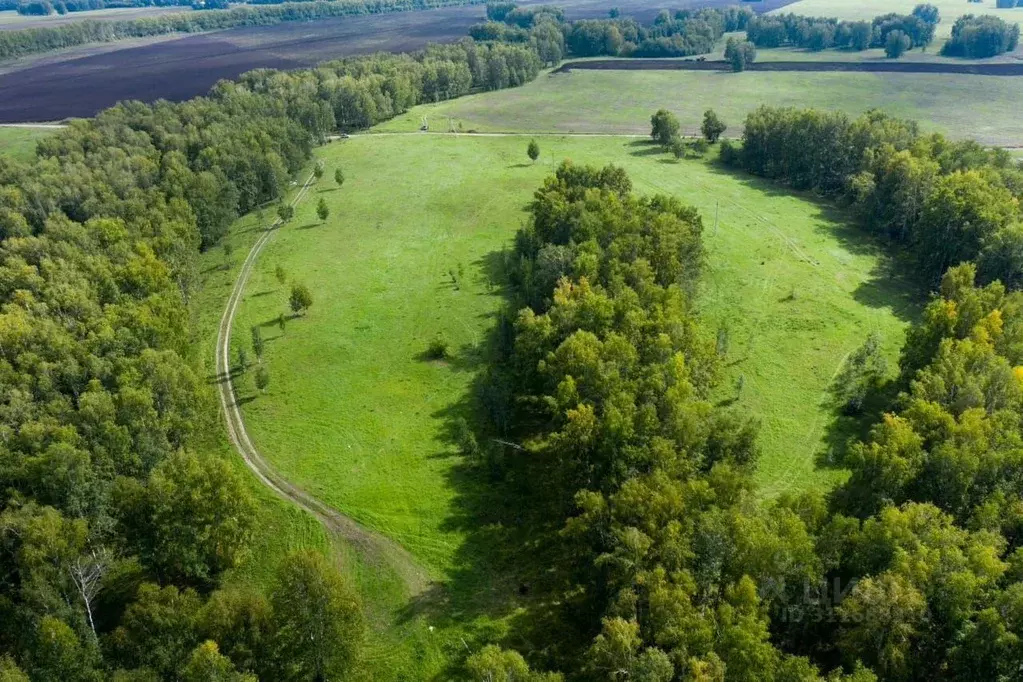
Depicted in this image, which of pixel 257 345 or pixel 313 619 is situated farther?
pixel 257 345

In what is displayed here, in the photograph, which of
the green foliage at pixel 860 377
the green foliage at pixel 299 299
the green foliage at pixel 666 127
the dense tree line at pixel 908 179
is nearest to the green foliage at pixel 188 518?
the green foliage at pixel 299 299

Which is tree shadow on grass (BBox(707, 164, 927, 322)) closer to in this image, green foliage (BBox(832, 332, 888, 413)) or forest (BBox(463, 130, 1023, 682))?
forest (BBox(463, 130, 1023, 682))

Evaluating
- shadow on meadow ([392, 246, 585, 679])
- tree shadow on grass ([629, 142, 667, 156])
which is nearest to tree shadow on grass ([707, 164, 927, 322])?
tree shadow on grass ([629, 142, 667, 156])

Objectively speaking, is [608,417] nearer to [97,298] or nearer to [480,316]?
[480,316]

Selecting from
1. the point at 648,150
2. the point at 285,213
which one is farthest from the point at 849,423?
the point at 648,150

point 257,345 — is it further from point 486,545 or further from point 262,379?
point 486,545

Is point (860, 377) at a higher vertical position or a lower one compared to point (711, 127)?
lower
